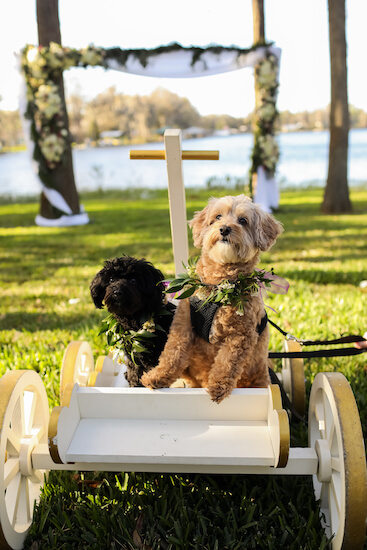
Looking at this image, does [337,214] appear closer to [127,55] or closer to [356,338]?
[127,55]

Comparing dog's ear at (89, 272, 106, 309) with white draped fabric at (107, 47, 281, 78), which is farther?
white draped fabric at (107, 47, 281, 78)

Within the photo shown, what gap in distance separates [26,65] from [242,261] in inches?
337

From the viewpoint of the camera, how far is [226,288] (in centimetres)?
181

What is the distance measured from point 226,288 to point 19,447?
3.61 ft

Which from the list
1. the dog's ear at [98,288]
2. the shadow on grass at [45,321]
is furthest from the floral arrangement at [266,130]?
the dog's ear at [98,288]

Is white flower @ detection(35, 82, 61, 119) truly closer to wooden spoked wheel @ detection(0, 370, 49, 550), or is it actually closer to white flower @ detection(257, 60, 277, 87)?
white flower @ detection(257, 60, 277, 87)

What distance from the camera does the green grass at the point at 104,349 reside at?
188 cm

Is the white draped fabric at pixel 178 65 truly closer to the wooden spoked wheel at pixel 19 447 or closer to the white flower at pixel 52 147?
the white flower at pixel 52 147

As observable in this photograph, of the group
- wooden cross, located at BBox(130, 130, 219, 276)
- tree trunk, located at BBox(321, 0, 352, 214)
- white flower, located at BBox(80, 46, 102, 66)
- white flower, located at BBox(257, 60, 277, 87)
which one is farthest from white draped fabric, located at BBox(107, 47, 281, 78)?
wooden cross, located at BBox(130, 130, 219, 276)

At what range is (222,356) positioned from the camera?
188 centimetres

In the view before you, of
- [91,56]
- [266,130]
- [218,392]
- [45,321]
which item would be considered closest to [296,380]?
[218,392]

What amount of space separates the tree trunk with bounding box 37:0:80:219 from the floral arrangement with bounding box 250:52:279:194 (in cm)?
386

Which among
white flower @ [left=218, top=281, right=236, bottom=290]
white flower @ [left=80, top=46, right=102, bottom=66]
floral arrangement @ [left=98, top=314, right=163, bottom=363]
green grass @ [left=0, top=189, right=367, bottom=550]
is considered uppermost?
white flower @ [left=80, top=46, right=102, bottom=66]

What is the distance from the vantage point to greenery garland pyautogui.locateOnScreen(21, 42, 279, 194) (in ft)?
26.3
